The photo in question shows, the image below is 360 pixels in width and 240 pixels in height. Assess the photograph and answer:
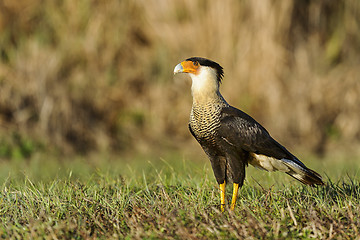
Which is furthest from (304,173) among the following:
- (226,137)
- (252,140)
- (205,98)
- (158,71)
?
(158,71)

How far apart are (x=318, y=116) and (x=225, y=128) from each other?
4.52 meters

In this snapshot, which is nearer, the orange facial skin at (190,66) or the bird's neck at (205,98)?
the bird's neck at (205,98)

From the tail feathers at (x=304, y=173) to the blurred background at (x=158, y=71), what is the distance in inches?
143

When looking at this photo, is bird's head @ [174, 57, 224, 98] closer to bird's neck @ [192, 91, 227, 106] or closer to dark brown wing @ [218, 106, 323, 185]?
bird's neck @ [192, 91, 227, 106]

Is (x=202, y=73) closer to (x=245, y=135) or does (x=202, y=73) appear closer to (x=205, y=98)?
(x=205, y=98)

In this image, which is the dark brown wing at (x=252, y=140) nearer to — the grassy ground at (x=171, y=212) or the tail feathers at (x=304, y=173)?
the tail feathers at (x=304, y=173)

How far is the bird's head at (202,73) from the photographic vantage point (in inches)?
163

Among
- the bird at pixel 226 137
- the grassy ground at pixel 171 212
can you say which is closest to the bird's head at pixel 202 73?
the bird at pixel 226 137

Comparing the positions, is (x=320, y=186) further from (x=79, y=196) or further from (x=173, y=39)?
(x=173, y=39)

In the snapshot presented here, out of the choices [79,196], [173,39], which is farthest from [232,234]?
[173,39]

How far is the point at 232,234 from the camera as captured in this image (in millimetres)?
3240

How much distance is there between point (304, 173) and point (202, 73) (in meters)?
1.09

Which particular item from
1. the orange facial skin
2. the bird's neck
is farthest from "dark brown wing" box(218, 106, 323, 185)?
the orange facial skin

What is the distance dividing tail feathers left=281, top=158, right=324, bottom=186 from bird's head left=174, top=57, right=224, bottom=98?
812 mm
